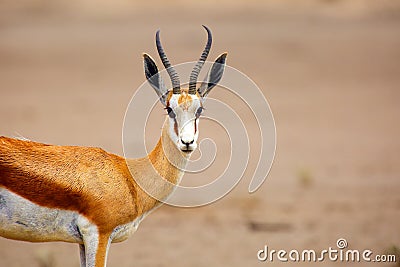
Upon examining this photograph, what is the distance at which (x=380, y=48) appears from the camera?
36.5 metres

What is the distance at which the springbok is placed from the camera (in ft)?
26.1

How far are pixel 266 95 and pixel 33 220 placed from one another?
905 inches

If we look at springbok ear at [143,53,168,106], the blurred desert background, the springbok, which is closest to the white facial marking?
the springbok

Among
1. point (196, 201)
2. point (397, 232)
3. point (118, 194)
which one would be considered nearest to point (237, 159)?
point (196, 201)

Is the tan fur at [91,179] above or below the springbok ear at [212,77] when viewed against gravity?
below

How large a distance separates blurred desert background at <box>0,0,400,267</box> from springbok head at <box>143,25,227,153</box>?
1.69 metres

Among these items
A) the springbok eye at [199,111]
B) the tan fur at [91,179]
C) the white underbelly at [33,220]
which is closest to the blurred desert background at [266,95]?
the tan fur at [91,179]

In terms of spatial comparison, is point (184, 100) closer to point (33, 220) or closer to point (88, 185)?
point (88, 185)

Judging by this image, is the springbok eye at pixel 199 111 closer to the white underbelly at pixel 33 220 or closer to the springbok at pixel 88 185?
the springbok at pixel 88 185

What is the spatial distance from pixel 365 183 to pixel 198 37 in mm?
21582

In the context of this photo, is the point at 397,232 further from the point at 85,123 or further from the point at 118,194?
the point at 85,123

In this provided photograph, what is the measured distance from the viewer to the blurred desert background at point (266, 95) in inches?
547

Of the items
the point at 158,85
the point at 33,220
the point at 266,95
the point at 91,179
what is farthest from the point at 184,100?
the point at 266,95

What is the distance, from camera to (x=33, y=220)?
314 inches
